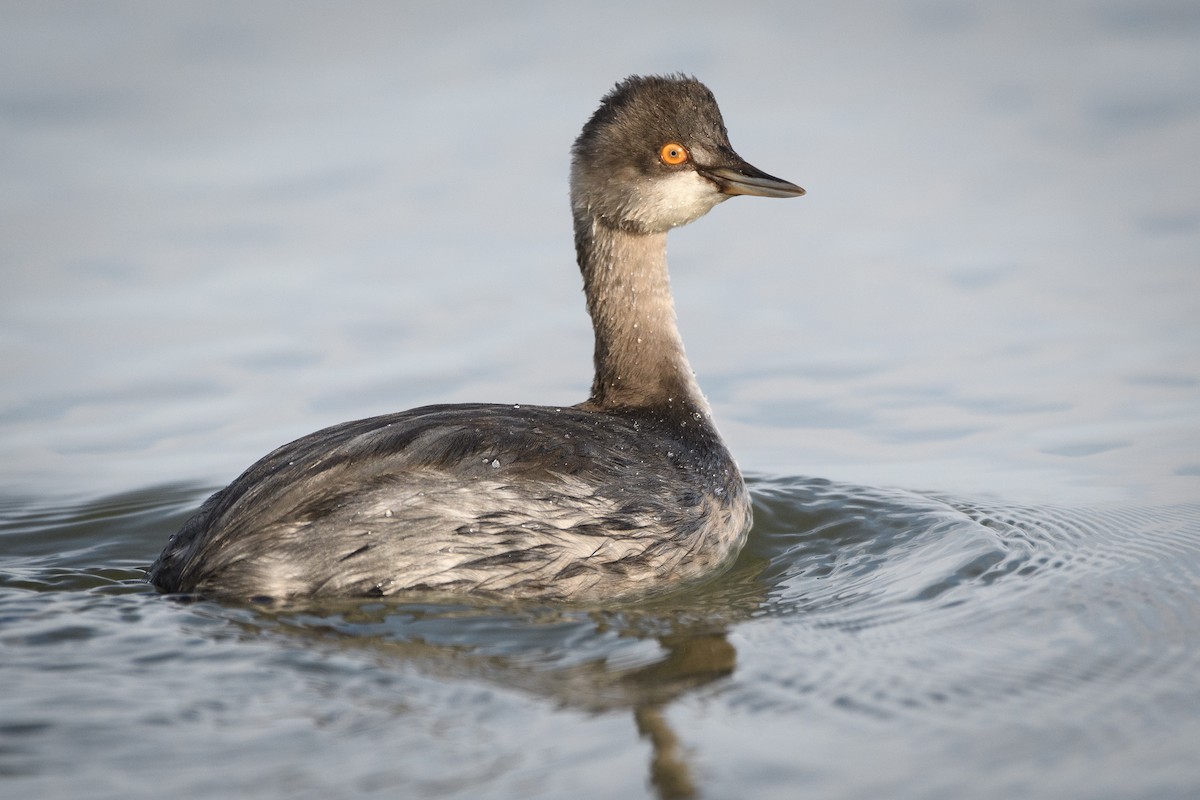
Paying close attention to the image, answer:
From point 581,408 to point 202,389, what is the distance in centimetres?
347

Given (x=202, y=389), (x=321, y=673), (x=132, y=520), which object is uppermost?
(x=202, y=389)

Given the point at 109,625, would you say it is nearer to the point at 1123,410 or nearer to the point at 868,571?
the point at 868,571

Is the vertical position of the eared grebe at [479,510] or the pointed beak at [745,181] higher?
the pointed beak at [745,181]

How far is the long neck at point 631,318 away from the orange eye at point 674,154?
0.40 metres

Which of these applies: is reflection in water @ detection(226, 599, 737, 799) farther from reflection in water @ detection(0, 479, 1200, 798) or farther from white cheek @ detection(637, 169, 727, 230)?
white cheek @ detection(637, 169, 727, 230)

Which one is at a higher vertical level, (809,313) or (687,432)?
(809,313)

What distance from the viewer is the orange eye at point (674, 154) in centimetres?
743

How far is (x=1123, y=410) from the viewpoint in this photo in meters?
9.32

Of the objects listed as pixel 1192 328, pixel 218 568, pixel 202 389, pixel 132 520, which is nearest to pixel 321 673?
pixel 218 568

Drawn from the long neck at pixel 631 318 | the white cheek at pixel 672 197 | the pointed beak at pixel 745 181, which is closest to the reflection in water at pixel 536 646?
the long neck at pixel 631 318

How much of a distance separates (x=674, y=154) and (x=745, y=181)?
38 cm

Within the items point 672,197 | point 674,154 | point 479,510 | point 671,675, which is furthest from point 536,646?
point 674,154

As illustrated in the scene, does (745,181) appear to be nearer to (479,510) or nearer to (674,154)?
(674,154)

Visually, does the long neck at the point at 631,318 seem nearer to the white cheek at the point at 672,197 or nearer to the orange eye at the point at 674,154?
the white cheek at the point at 672,197
